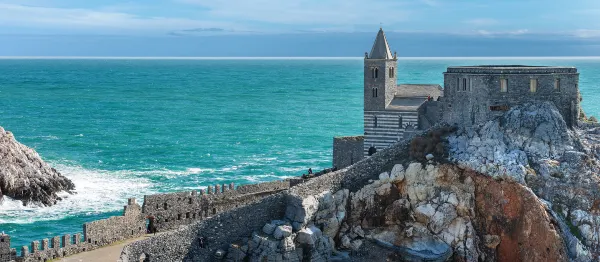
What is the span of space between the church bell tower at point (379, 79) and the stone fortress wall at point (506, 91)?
9364 millimetres

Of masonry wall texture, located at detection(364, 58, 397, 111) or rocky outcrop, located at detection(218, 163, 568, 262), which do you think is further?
masonry wall texture, located at detection(364, 58, 397, 111)

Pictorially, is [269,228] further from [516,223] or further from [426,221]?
[516,223]

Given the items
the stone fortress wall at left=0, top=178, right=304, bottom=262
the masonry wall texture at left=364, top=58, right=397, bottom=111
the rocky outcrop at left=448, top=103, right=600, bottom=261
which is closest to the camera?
the stone fortress wall at left=0, top=178, right=304, bottom=262

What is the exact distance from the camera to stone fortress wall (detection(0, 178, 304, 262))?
40438mm

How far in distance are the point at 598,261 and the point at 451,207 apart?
7.74 m

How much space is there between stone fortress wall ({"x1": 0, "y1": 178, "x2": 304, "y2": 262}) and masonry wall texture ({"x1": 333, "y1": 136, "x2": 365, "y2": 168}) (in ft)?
32.6

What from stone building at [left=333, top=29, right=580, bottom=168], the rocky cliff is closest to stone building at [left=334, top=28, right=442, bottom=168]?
stone building at [left=333, top=29, right=580, bottom=168]

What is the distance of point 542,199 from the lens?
45.0m

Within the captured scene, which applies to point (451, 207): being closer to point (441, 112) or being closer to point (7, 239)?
point (441, 112)

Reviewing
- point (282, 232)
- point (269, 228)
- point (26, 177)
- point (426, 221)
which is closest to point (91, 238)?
point (269, 228)

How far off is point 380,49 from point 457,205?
18502mm

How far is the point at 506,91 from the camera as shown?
49969 millimetres

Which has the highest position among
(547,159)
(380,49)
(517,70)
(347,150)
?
(380,49)

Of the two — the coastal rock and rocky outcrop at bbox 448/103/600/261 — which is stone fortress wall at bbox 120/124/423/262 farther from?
the coastal rock
